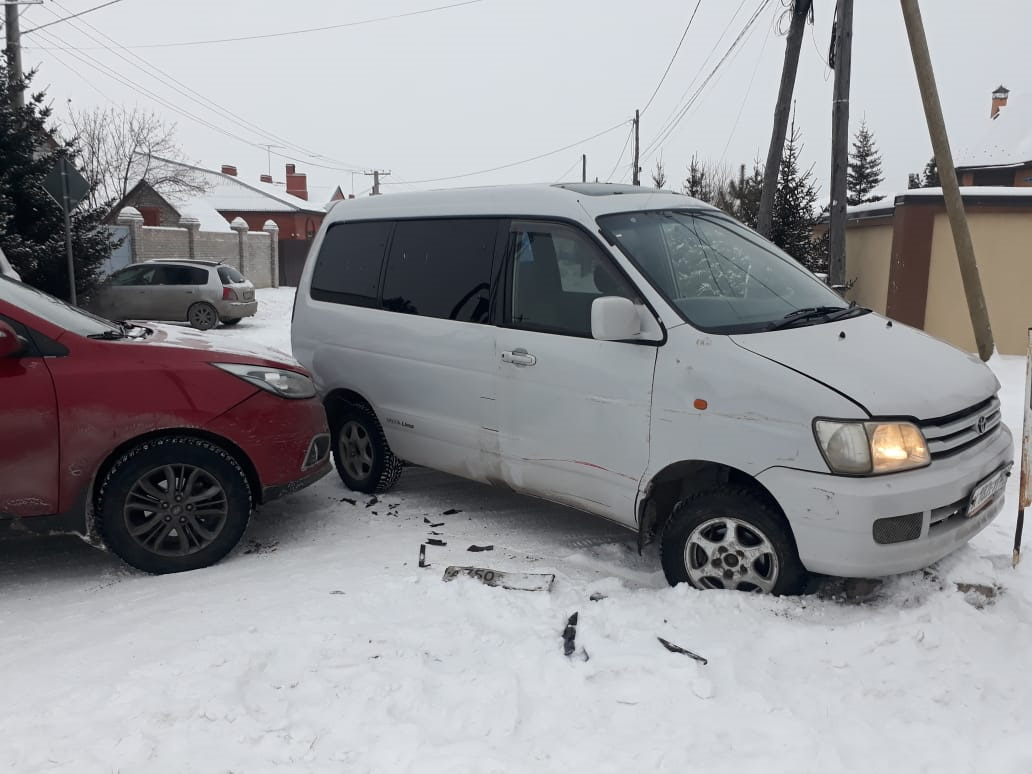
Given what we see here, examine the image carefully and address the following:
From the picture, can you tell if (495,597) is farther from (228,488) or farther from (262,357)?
(262,357)

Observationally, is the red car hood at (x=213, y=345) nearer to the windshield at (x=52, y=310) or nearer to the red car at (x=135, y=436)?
the red car at (x=135, y=436)

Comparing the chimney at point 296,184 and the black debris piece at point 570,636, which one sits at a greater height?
the chimney at point 296,184

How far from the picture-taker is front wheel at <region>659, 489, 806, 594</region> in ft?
11.8

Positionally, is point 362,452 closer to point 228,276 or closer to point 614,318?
point 614,318

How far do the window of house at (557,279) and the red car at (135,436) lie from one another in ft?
5.01

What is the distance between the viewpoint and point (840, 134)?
1116cm

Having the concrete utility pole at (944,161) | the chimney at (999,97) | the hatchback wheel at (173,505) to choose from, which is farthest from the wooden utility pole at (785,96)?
the chimney at (999,97)

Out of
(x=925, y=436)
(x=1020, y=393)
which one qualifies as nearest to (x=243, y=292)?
(x=1020, y=393)

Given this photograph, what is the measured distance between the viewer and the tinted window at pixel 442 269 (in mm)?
4855

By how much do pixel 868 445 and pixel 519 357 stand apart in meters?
1.89

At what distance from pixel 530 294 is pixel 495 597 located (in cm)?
170

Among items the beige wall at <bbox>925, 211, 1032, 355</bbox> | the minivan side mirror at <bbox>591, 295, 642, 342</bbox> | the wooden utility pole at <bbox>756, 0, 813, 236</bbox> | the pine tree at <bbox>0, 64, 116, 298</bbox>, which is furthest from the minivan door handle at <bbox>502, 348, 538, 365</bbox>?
the pine tree at <bbox>0, 64, 116, 298</bbox>

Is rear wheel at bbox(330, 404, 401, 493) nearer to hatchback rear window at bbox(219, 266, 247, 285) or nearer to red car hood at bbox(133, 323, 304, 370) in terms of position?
red car hood at bbox(133, 323, 304, 370)

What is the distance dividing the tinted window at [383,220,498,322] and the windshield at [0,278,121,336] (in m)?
1.74
